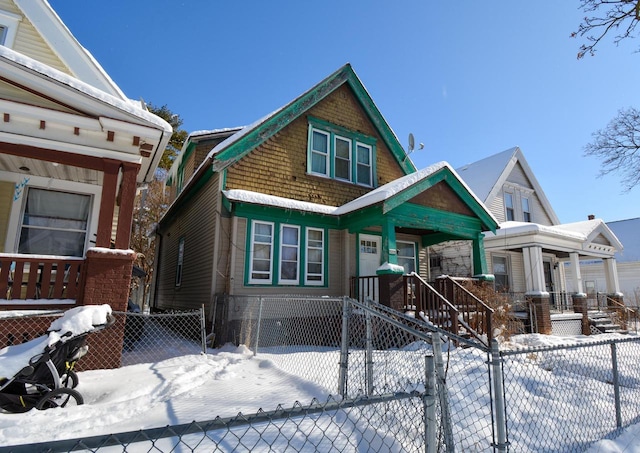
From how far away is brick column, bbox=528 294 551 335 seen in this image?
43.6 feet

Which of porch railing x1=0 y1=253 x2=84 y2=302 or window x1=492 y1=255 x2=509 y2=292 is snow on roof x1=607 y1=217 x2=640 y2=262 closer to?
window x1=492 y1=255 x2=509 y2=292

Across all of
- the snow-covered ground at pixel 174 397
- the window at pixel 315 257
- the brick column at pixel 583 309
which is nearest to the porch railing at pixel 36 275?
the snow-covered ground at pixel 174 397

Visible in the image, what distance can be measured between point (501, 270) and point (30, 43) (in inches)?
738

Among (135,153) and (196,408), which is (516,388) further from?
(135,153)

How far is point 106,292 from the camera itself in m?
6.61

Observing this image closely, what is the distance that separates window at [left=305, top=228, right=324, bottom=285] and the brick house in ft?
15.5

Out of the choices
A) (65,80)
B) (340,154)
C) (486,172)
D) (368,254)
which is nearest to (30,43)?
(65,80)

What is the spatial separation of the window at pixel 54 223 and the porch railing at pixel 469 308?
925cm

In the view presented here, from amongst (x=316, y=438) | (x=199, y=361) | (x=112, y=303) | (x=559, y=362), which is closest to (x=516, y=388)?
(x=559, y=362)

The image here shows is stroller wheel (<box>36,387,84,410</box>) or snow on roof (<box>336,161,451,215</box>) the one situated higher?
snow on roof (<box>336,161,451,215</box>)

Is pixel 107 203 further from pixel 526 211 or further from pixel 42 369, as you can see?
pixel 526 211

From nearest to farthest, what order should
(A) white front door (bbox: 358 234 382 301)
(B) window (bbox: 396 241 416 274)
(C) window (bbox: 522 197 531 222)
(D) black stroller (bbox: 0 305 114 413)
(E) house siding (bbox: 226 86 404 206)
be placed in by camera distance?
(D) black stroller (bbox: 0 305 114 413), (E) house siding (bbox: 226 86 404 206), (A) white front door (bbox: 358 234 382 301), (B) window (bbox: 396 241 416 274), (C) window (bbox: 522 197 531 222)

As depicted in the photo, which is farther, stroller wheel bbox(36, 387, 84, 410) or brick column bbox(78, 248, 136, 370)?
brick column bbox(78, 248, 136, 370)

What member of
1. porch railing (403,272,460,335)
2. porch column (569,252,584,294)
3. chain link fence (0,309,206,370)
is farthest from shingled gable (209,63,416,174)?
porch column (569,252,584,294)
